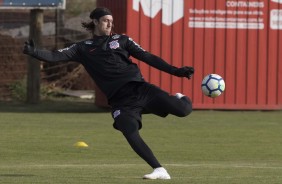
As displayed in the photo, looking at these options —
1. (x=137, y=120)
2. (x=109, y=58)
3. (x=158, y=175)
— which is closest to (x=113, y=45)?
(x=109, y=58)

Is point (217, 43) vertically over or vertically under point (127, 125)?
over

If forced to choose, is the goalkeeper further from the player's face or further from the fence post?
the fence post

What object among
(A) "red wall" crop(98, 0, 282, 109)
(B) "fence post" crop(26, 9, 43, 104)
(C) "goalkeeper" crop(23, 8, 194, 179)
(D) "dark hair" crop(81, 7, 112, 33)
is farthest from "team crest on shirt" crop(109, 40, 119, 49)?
(B) "fence post" crop(26, 9, 43, 104)

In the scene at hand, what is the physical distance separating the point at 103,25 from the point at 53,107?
16.1 meters

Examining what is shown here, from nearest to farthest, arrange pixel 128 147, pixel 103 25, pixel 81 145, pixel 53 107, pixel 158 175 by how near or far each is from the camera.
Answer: pixel 158 175 → pixel 103 25 → pixel 81 145 → pixel 128 147 → pixel 53 107

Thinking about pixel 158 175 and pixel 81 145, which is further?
pixel 81 145

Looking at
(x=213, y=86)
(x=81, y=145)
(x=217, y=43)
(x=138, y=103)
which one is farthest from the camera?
(x=217, y=43)

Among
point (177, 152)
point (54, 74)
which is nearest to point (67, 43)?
point (54, 74)

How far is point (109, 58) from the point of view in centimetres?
1214

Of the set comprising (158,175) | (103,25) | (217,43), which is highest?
(103,25)

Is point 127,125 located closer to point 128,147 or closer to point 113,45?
point 113,45

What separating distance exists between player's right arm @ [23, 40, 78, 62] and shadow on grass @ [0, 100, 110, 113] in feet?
46.7

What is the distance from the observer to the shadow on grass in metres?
26.9

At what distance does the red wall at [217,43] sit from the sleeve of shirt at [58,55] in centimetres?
1348
